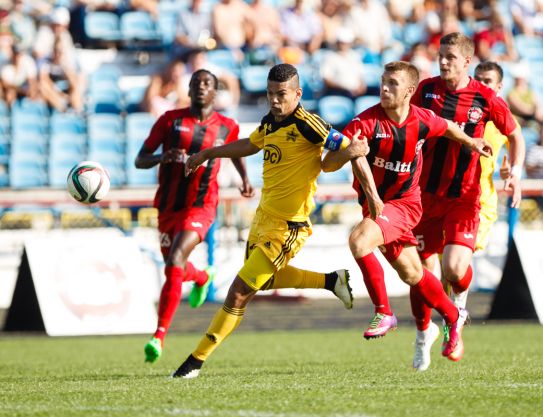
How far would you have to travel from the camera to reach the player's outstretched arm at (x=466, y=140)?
26.9ft

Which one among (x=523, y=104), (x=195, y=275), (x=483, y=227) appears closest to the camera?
(x=483, y=227)

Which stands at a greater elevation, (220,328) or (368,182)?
(368,182)

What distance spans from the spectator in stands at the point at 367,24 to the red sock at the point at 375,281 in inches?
544

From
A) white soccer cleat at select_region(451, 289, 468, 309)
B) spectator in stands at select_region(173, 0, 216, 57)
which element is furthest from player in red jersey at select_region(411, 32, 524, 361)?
spectator in stands at select_region(173, 0, 216, 57)

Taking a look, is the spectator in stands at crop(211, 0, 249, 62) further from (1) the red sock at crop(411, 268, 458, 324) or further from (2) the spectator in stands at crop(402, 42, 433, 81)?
(1) the red sock at crop(411, 268, 458, 324)

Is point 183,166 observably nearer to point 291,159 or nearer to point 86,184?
point 86,184

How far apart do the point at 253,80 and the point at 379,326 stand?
12578 mm

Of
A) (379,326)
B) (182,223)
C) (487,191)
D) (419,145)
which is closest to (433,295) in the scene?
(379,326)

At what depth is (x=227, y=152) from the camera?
8086 millimetres

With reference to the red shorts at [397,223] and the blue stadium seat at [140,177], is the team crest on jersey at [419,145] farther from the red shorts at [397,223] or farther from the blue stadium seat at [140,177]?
the blue stadium seat at [140,177]

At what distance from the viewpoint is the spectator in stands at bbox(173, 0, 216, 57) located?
19391 mm

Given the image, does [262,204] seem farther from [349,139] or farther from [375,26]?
[375,26]

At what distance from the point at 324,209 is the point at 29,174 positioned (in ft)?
15.8

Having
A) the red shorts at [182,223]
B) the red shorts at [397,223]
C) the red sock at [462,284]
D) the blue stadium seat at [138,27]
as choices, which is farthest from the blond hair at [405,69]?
the blue stadium seat at [138,27]
